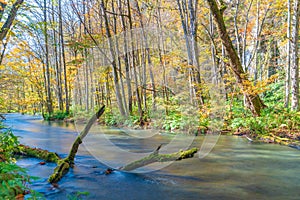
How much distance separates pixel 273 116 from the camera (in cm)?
843

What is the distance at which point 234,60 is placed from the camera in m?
8.99

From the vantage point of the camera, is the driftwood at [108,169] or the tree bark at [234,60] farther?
the tree bark at [234,60]

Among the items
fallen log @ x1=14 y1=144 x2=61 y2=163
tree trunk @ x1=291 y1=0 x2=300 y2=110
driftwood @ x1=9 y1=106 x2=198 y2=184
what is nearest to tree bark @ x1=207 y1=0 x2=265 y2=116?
tree trunk @ x1=291 y1=0 x2=300 y2=110

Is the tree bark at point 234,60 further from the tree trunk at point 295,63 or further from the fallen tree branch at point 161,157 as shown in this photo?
the fallen tree branch at point 161,157

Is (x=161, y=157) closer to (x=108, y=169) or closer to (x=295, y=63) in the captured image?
(x=108, y=169)

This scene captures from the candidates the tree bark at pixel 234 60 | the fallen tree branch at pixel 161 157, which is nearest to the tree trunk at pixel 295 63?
the tree bark at pixel 234 60

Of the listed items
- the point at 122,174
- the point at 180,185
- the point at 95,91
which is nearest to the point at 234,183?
the point at 180,185

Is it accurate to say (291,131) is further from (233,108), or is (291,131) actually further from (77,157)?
(77,157)

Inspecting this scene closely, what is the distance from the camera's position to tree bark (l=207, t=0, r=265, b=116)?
8.60 m

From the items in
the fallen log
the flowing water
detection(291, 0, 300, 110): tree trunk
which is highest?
detection(291, 0, 300, 110): tree trunk

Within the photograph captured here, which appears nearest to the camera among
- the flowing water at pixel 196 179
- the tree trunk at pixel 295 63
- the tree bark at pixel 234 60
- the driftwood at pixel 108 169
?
the flowing water at pixel 196 179

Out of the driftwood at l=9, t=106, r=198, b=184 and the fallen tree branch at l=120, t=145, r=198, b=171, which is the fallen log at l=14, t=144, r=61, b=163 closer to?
the driftwood at l=9, t=106, r=198, b=184

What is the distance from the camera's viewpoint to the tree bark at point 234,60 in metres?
8.60

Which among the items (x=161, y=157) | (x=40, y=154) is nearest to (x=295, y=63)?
(x=161, y=157)
